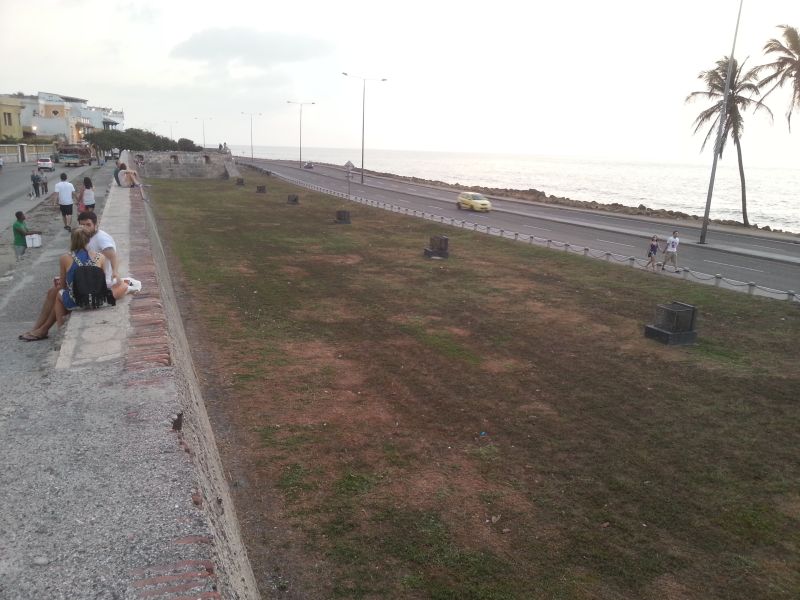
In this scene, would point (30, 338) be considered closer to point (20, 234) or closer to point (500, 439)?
point (500, 439)

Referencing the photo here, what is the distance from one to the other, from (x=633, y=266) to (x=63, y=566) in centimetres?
2009

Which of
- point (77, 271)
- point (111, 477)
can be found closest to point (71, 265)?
point (77, 271)

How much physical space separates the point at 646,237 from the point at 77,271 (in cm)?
2728

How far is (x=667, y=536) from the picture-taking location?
5766 mm

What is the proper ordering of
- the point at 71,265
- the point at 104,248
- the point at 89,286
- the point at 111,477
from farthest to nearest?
the point at 104,248
the point at 71,265
the point at 89,286
the point at 111,477

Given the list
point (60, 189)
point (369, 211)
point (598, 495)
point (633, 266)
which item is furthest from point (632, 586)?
point (369, 211)

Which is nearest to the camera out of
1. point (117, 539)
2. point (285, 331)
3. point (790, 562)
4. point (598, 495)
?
point (117, 539)

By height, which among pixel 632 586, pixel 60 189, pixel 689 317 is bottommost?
pixel 632 586

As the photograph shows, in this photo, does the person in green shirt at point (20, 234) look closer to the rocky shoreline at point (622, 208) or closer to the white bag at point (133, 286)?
the white bag at point (133, 286)

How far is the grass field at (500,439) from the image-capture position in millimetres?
5273

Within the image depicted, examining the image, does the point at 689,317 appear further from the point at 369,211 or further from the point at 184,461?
the point at 369,211

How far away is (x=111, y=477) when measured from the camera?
14.2ft

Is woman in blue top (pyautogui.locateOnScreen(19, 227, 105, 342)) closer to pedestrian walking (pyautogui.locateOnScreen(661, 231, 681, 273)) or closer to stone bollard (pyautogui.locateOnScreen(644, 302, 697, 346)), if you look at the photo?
stone bollard (pyautogui.locateOnScreen(644, 302, 697, 346))

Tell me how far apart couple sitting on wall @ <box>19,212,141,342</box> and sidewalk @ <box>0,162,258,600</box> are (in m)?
0.47
